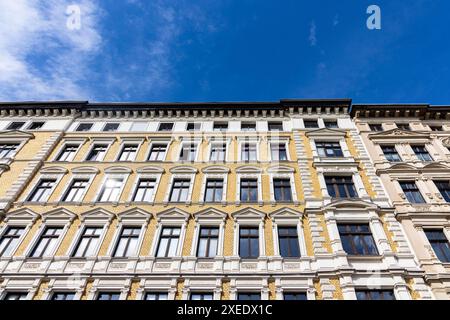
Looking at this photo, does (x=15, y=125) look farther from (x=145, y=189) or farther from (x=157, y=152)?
(x=145, y=189)

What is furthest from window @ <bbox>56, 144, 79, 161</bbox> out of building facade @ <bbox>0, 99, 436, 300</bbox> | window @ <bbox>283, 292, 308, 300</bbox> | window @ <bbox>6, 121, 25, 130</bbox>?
window @ <bbox>283, 292, 308, 300</bbox>

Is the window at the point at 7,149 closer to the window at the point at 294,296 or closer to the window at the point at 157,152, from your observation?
the window at the point at 157,152

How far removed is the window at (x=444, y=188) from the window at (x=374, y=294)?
8.21m

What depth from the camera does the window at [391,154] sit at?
19953 mm

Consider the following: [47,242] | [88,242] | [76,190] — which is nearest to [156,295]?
[88,242]

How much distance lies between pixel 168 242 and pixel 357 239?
33.9 ft

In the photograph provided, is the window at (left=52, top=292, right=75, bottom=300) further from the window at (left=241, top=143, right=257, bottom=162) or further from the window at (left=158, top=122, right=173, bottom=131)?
the window at (left=158, top=122, right=173, bottom=131)

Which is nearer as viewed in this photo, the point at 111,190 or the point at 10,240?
the point at 10,240

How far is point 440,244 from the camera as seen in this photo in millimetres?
14664

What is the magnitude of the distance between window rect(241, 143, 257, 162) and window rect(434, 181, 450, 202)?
12013mm

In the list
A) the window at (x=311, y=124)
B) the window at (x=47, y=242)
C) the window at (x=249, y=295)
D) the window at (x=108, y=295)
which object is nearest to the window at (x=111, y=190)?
the window at (x=47, y=242)

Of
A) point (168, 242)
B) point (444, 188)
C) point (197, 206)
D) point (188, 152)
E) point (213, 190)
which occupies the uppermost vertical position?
point (188, 152)
